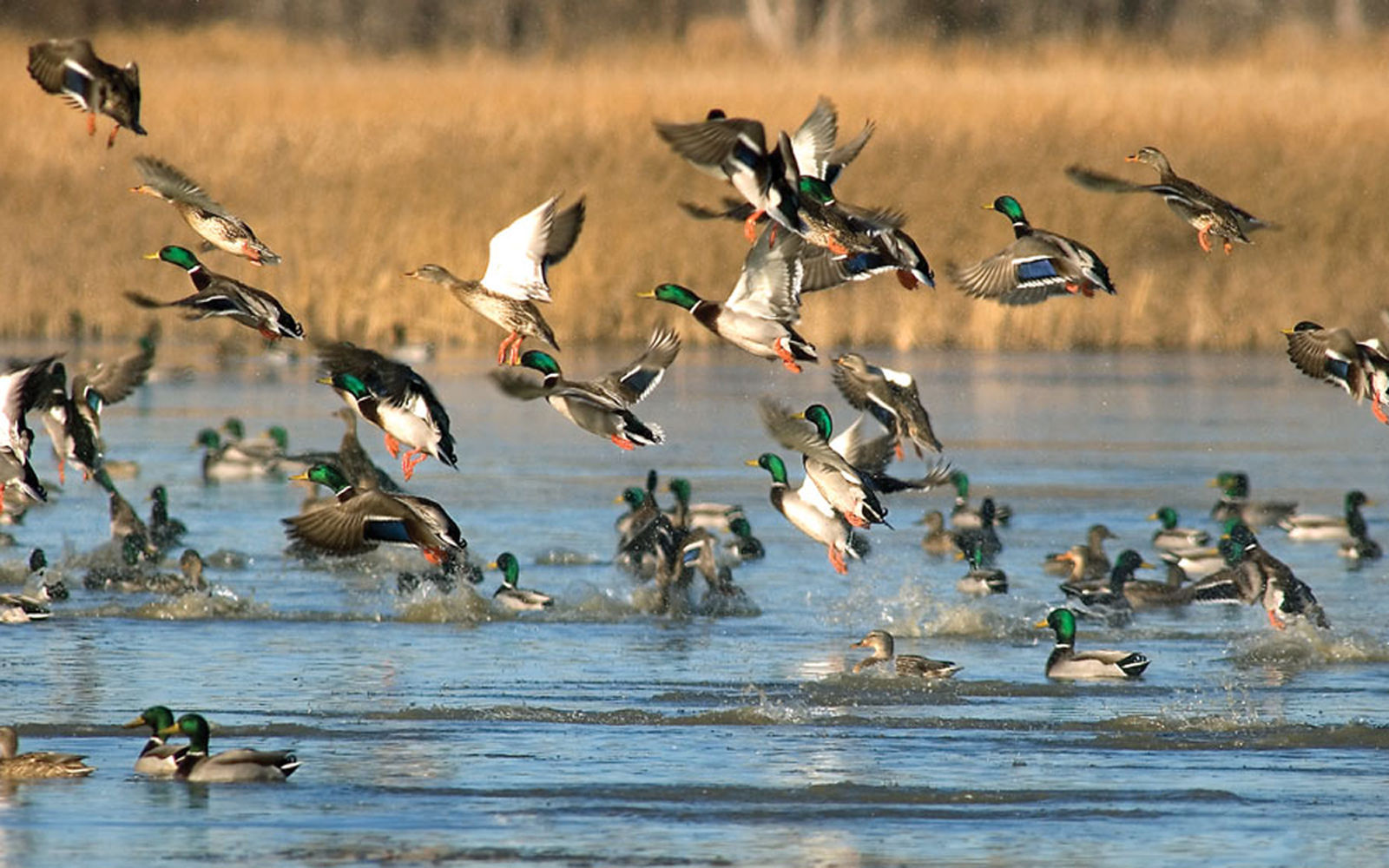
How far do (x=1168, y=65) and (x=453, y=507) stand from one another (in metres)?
18.3

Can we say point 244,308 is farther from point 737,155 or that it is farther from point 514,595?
point 514,595

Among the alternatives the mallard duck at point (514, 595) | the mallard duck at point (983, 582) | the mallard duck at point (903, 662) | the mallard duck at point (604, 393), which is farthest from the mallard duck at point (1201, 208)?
the mallard duck at point (514, 595)

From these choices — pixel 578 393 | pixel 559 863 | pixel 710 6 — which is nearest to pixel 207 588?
pixel 578 393

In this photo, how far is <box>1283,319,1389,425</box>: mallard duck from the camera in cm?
1052

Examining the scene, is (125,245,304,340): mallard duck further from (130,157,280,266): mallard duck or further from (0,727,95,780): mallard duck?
(0,727,95,780): mallard duck

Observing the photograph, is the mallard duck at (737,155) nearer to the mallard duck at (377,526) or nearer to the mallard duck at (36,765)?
the mallard duck at (377,526)

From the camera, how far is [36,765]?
30.4 ft

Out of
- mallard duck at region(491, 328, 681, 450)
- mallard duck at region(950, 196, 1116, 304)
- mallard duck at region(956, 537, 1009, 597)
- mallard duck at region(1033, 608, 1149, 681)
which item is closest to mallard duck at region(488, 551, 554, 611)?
mallard duck at region(956, 537, 1009, 597)

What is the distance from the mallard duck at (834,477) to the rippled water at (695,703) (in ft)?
2.63

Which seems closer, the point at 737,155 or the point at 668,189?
the point at 737,155

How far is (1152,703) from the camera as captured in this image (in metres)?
11.2

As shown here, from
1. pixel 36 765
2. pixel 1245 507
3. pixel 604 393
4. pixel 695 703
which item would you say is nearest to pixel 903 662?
pixel 695 703

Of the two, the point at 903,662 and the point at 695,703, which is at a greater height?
the point at 903,662

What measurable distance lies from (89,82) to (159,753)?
2.60 m
